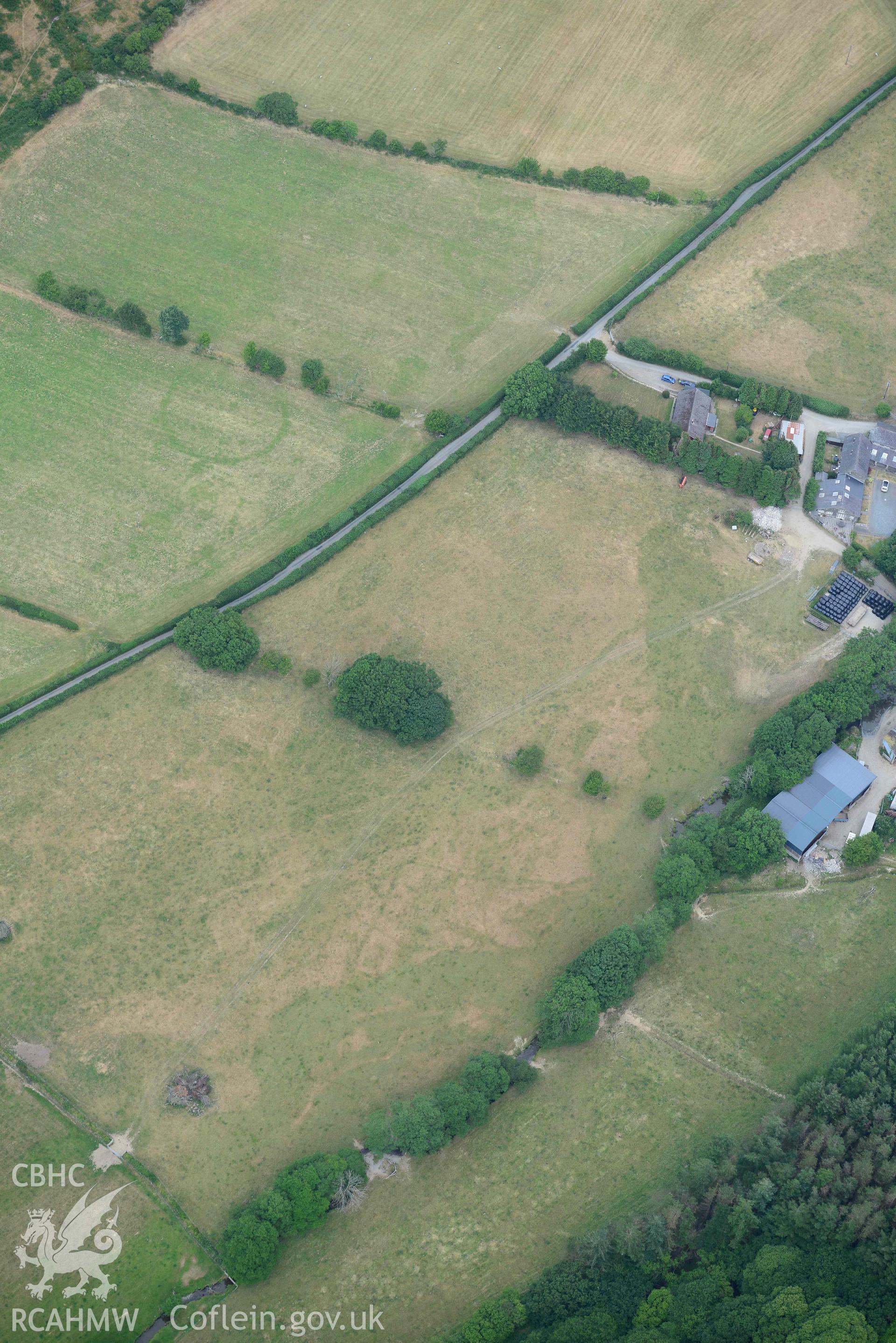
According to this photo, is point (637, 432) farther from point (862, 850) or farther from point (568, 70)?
point (568, 70)

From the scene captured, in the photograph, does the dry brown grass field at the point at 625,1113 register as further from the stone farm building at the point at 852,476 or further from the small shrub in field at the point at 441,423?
the small shrub in field at the point at 441,423

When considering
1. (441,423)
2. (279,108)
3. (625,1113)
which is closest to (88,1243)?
(625,1113)

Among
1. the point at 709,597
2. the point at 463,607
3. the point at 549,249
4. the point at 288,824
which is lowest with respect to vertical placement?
the point at 288,824

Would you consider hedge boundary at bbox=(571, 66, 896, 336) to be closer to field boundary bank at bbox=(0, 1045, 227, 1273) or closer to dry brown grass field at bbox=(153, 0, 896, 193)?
dry brown grass field at bbox=(153, 0, 896, 193)

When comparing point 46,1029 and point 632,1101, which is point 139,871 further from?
point 632,1101

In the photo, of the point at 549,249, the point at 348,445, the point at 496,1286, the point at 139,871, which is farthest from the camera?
the point at 549,249

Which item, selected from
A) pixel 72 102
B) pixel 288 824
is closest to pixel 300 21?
pixel 72 102
